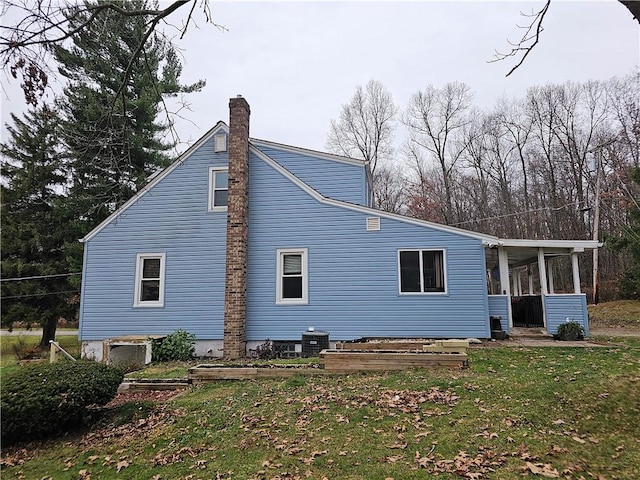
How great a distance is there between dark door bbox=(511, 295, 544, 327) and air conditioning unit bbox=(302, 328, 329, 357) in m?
6.84

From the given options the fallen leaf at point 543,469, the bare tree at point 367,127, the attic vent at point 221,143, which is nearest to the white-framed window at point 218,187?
the attic vent at point 221,143

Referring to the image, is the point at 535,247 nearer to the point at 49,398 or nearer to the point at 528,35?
the point at 528,35

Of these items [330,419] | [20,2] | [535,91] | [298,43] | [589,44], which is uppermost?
[535,91]

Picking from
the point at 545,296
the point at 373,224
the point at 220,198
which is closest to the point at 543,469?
the point at 373,224

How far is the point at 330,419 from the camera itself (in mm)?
5250

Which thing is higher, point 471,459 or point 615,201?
point 615,201

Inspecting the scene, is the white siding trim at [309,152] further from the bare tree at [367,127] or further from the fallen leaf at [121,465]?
the bare tree at [367,127]

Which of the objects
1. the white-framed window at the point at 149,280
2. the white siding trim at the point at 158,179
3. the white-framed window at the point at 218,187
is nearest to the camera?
the white-framed window at the point at 149,280

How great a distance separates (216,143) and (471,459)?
38.5 ft

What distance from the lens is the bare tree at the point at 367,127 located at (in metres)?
34.2

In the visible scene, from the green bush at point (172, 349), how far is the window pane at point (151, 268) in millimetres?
2161

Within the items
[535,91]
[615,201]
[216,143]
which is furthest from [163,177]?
[535,91]

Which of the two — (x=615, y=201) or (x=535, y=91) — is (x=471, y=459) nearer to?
(x=615, y=201)

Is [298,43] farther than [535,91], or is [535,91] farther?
[535,91]
